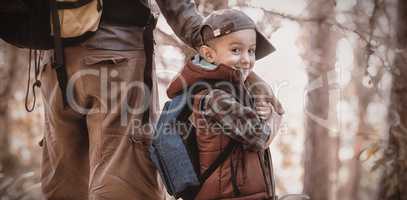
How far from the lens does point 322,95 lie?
179 inches

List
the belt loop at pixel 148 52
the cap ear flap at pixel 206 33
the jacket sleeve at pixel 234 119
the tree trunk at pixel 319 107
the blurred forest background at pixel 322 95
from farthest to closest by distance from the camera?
the tree trunk at pixel 319 107 < the blurred forest background at pixel 322 95 < the belt loop at pixel 148 52 < the cap ear flap at pixel 206 33 < the jacket sleeve at pixel 234 119

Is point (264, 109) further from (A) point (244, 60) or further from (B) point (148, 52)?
(B) point (148, 52)

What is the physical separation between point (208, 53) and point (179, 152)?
0.37 metres

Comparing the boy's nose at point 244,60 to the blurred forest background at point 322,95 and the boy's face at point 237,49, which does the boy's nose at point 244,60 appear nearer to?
the boy's face at point 237,49

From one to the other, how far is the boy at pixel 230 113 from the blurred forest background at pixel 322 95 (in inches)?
79.4

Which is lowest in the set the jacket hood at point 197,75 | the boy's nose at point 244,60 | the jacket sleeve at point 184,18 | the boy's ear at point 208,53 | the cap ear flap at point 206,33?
the jacket hood at point 197,75

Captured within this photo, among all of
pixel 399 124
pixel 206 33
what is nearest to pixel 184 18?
pixel 206 33

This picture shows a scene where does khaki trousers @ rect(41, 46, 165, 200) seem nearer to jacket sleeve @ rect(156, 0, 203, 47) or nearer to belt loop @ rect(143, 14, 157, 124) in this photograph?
belt loop @ rect(143, 14, 157, 124)

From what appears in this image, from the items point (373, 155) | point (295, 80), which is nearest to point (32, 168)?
point (295, 80)

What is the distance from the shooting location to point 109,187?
6.47 ft

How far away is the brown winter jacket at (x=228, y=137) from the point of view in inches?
71.5

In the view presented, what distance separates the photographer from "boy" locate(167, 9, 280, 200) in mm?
1822

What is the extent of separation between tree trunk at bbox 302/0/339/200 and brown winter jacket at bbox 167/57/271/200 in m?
2.66

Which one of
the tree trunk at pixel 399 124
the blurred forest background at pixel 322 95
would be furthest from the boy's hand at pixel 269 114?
the tree trunk at pixel 399 124
